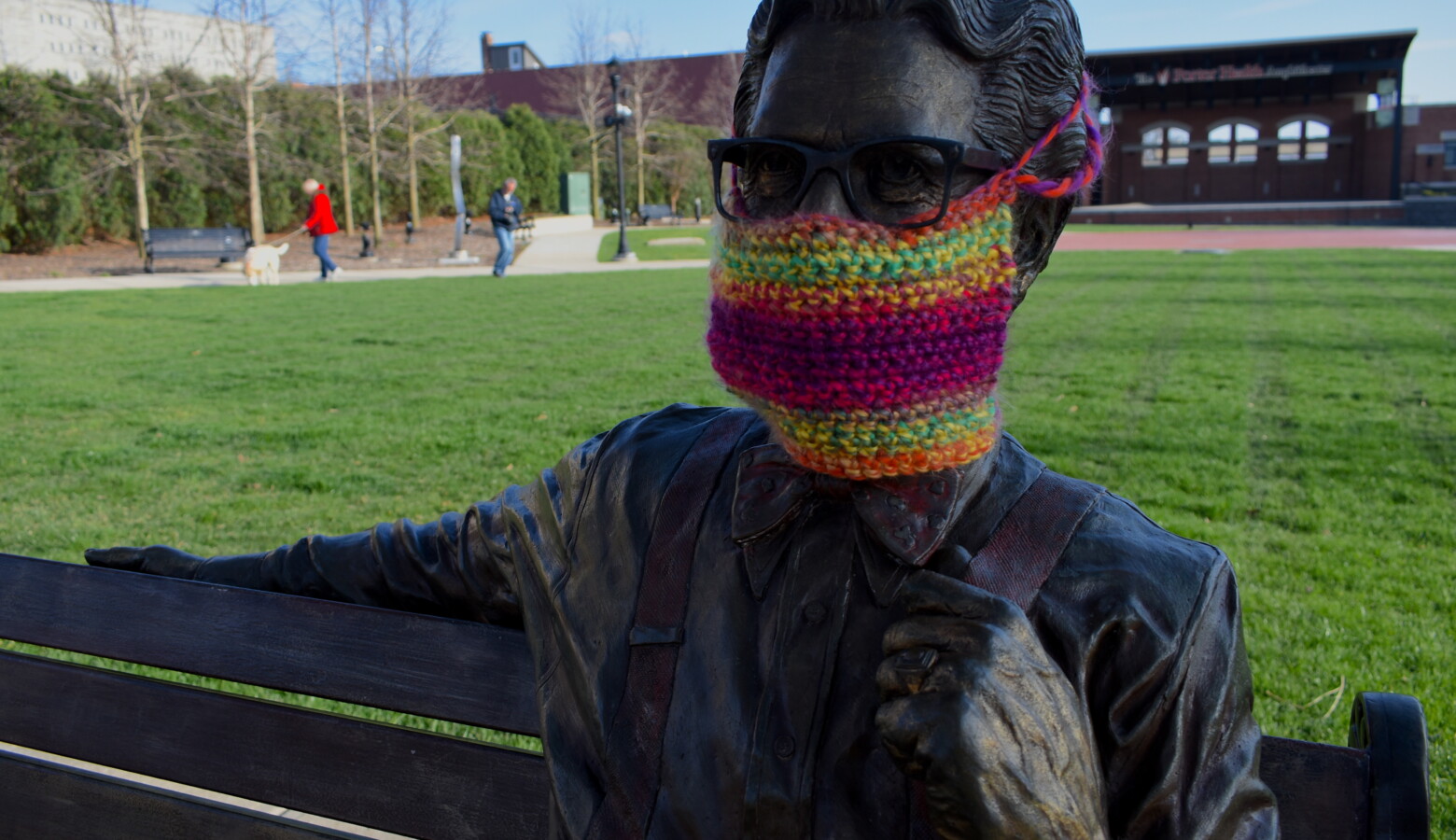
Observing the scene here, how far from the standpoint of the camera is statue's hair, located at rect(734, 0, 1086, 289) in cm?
146

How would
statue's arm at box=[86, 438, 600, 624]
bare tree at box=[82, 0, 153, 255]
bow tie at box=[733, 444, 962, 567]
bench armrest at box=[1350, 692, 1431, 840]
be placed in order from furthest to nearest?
bare tree at box=[82, 0, 153, 255] < statue's arm at box=[86, 438, 600, 624] < bench armrest at box=[1350, 692, 1431, 840] < bow tie at box=[733, 444, 962, 567]

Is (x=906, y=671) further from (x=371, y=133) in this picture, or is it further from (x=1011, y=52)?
(x=371, y=133)

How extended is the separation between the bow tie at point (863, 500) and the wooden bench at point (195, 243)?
80.5 feet

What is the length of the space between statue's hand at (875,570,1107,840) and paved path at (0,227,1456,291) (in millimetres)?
19716

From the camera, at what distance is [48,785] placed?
8.41 feet

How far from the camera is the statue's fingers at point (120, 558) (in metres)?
2.56

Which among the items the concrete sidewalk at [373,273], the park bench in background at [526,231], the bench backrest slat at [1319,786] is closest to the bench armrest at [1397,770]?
the bench backrest slat at [1319,786]

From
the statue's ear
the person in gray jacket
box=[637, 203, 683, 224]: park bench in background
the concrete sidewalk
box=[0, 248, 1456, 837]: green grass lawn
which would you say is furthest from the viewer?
box=[637, 203, 683, 224]: park bench in background

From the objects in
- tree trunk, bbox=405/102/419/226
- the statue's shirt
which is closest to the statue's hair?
the statue's shirt

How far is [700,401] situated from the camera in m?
8.11

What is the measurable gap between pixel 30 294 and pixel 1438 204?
38.9 meters

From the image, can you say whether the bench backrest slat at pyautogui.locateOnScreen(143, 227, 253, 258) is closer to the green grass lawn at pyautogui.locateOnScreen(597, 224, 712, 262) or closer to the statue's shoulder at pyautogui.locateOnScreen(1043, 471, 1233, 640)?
the green grass lawn at pyautogui.locateOnScreen(597, 224, 712, 262)

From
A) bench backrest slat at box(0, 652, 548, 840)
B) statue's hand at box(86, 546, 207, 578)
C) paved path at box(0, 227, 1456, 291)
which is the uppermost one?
paved path at box(0, 227, 1456, 291)

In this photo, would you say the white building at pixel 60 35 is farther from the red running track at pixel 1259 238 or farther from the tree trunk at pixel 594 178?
the red running track at pixel 1259 238
